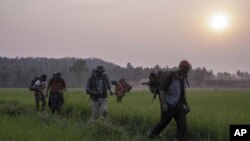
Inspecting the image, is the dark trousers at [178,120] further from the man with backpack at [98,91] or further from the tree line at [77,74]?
the tree line at [77,74]

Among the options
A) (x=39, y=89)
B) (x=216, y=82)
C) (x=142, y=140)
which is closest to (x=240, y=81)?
(x=216, y=82)

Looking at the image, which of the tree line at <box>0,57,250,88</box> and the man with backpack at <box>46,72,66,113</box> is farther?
the tree line at <box>0,57,250,88</box>

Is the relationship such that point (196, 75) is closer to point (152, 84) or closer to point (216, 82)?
point (216, 82)

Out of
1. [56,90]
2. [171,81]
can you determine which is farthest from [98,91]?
[171,81]

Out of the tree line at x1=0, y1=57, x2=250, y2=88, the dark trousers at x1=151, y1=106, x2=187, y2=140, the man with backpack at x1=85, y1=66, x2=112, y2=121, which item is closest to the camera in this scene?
the dark trousers at x1=151, y1=106, x2=187, y2=140

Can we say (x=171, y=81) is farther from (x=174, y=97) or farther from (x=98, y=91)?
(x=98, y=91)

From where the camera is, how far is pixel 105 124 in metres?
9.91

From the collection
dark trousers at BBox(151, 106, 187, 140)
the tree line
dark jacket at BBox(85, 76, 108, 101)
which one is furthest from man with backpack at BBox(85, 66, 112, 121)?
the tree line

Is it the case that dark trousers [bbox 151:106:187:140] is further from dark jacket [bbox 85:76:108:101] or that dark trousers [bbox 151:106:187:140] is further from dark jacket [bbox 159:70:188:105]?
dark jacket [bbox 85:76:108:101]

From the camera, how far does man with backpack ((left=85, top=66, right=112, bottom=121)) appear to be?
44.2 ft

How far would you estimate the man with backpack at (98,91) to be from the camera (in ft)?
44.2

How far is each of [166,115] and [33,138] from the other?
2.95m

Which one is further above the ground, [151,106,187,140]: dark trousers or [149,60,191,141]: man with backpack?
[149,60,191,141]: man with backpack

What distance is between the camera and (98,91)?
44.2 ft
